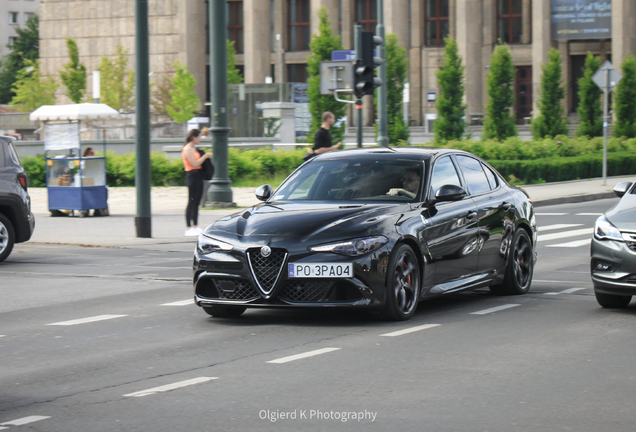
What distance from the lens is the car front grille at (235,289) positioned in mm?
8625

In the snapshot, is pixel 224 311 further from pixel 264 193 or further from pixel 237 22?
pixel 237 22

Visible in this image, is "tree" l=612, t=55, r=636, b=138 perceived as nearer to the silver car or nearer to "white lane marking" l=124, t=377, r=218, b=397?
the silver car

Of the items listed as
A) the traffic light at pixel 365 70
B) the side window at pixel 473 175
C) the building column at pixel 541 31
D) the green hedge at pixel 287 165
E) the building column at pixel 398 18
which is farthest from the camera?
the building column at pixel 398 18

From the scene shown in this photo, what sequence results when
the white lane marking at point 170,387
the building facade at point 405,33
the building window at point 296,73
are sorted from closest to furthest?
the white lane marking at point 170,387, the building facade at point 405,33, the building window at point 296,73

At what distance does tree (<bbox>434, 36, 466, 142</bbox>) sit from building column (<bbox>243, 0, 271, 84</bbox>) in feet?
103

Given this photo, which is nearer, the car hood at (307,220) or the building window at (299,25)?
the car hood at (307,220)

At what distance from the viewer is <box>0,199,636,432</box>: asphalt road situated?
5.70 m

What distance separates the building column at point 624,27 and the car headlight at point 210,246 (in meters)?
57.5

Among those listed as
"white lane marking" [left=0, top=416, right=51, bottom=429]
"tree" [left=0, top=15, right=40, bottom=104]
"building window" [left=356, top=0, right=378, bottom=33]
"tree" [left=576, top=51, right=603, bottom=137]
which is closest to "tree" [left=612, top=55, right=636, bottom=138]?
"tree" [left=576, top=51, right=603, bottom=137]

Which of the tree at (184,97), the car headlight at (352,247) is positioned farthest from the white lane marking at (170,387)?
the tree at (184,97)

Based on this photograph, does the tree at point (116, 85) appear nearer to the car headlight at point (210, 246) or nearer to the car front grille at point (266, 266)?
the car headlight at point (210, 246)

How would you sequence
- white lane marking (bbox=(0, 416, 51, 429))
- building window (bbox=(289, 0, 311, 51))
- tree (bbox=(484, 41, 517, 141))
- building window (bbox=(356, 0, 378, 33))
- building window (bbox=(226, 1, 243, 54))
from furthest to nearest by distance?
1. building window (bbox=(226, 1, 243, 54))
2. building window (bbox=(289, 0, 311, 51))
3. building window (bbox=(356, 0, 378, 33))
4. tree (bbox=(484, 41, 517, 141))
5. white lane marking (bbox=(0, 416, 51, 429))

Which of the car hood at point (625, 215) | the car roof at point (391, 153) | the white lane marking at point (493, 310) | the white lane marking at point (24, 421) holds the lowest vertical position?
the white lane marking at point (493, 310)

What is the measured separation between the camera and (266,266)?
28.0 ft
